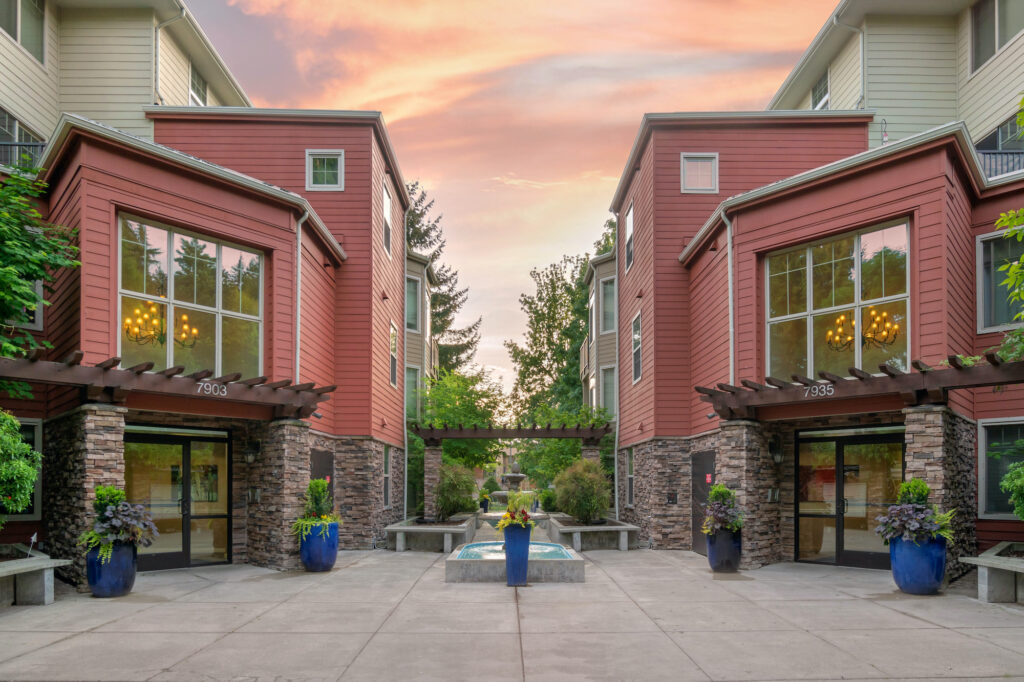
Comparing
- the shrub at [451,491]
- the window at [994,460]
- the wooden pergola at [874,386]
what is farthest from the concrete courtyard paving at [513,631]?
the shrub at [451,491]

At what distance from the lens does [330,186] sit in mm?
18922

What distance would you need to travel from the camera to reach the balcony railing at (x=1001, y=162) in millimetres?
14570

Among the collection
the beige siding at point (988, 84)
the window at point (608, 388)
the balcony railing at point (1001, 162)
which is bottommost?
the window at point (608, 388)

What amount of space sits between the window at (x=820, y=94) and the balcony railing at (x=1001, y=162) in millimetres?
6648

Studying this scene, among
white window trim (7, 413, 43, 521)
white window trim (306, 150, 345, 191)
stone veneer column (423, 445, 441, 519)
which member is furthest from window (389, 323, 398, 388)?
white window trim (7, 413, 43, 521)

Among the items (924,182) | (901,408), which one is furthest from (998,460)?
(924,182)

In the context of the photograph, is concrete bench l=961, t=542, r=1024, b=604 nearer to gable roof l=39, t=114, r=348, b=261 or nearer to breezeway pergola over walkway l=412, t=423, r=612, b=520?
gable roof l=39, t=114, r=348, b=261

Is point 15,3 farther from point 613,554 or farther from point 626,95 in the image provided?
point 613,554

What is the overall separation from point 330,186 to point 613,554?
10.5m

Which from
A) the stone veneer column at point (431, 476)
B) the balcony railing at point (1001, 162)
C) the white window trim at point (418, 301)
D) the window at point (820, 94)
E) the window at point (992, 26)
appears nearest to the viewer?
the balcony railing at point (1001, 162)

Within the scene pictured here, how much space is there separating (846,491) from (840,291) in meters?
3.46

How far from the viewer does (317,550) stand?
44.8 feet

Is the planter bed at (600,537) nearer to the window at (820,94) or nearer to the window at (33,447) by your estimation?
the window at (33,447)

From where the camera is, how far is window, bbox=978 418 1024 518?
42.9 ft
